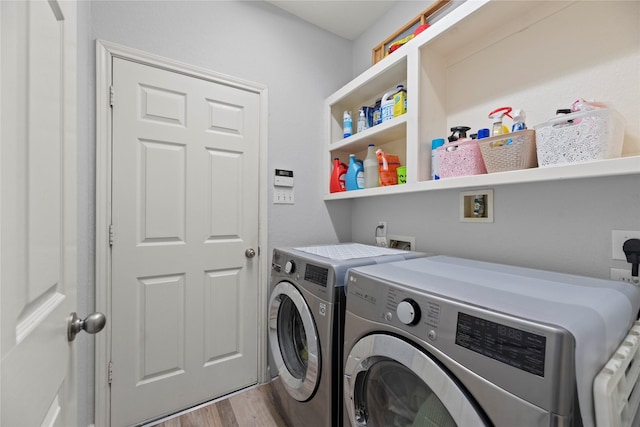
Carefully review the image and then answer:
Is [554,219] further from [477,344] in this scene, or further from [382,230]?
[382,230]

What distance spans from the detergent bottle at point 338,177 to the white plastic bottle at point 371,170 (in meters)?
0.24

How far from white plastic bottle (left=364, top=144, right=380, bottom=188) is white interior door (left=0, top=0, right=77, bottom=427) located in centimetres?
156

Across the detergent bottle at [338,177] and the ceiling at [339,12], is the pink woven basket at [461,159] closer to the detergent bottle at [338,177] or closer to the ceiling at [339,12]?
the detergent bottle at [338,177]

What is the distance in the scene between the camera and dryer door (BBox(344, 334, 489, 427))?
25.7 inches

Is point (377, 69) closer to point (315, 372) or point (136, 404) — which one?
point (315, 372)

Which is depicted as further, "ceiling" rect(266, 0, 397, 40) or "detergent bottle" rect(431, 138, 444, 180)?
"ceiling" rect(266, 0, 397, 40)

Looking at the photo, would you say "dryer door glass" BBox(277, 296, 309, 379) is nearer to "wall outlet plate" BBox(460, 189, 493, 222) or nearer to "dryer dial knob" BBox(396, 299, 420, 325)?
"dryer dial knob" BBox(396, 299, 420, 325)

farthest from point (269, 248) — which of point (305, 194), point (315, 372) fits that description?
point (315, 372)

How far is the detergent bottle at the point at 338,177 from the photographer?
83.7 inches

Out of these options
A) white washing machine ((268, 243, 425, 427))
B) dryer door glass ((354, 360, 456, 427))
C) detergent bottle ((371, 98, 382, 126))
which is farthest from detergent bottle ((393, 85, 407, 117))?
dryer door glass ((354, 360, 456, 427))

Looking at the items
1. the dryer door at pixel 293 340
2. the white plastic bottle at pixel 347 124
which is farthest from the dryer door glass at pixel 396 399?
the white plastic bottle at pixel 347 124

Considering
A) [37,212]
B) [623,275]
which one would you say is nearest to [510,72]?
[623,275]

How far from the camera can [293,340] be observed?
5.16ft

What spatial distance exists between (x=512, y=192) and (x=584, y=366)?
0.96 metres
